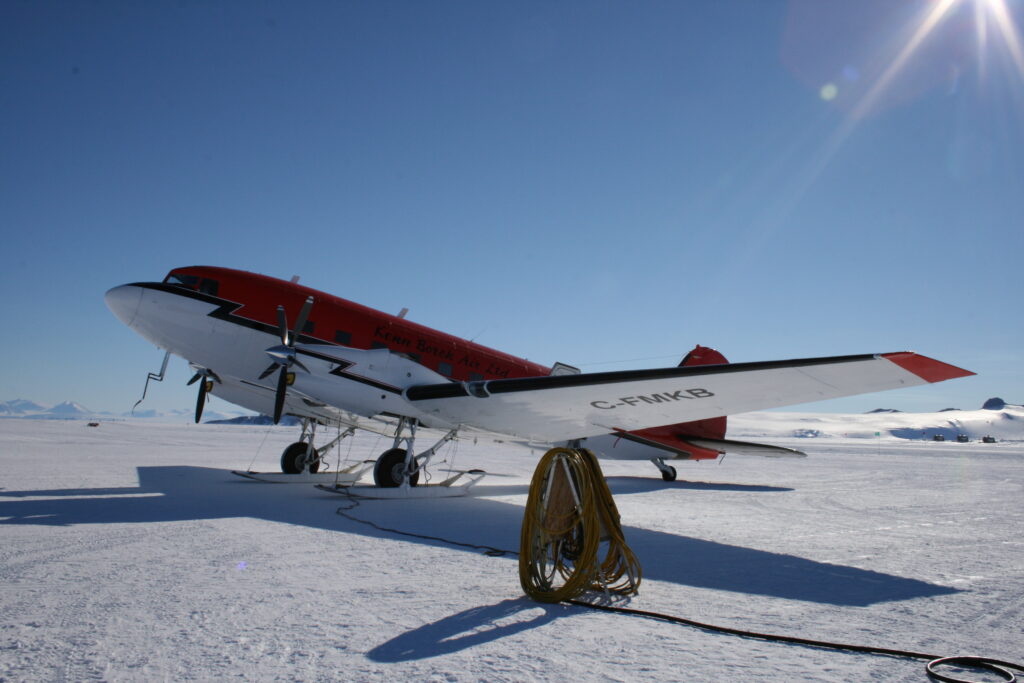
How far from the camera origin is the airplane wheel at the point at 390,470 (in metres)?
13.0

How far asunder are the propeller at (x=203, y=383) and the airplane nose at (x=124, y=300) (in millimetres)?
2204

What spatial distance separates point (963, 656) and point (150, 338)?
14.3m

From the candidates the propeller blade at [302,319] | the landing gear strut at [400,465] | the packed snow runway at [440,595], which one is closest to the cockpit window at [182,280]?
the propeller blade at [302,319]

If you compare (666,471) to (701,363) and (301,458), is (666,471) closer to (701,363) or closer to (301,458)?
(701,363)

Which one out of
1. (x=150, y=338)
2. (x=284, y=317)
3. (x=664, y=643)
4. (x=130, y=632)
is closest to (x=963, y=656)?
(x=664, y=643)

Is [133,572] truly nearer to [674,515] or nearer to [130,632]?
[130,632]

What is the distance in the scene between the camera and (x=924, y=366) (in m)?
7.12

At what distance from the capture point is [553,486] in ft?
18.1

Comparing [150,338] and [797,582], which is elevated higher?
[150,338]

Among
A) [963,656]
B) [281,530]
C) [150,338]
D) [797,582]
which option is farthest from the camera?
[150,338]

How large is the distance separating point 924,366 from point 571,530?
5.00 meters

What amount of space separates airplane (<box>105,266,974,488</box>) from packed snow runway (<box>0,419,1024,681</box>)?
203 cm

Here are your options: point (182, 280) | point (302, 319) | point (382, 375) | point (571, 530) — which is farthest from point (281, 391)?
point (571, 530)

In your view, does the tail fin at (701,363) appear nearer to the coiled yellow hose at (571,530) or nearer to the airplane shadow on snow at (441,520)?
the airplane shadow on snow at (441,520)
